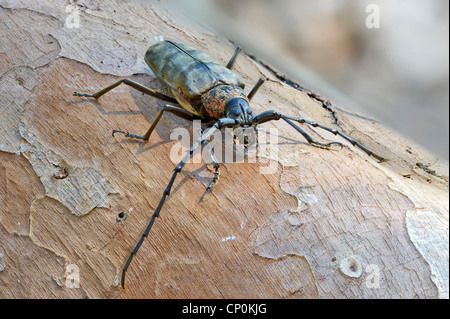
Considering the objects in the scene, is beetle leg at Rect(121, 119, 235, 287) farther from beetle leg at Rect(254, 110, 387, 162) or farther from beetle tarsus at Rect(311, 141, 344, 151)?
beetle tarsus at Rect(311, 141, 344, 151)

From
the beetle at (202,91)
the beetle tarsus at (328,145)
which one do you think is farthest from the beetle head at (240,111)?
the beetle tarsus at (328,145)

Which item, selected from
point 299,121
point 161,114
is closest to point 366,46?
point 299,121

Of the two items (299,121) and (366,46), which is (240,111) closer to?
(299,121)

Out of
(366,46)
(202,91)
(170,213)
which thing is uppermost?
(366,46)

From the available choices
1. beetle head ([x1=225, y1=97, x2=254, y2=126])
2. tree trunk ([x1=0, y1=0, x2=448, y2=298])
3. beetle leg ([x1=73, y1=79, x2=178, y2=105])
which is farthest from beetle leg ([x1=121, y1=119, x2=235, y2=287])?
beetle leg ([x1=73, y1=79, x2=178, y2=105])

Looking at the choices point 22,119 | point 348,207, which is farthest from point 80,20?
point 348,207

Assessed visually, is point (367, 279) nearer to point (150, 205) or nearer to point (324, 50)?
point (150, 205)
